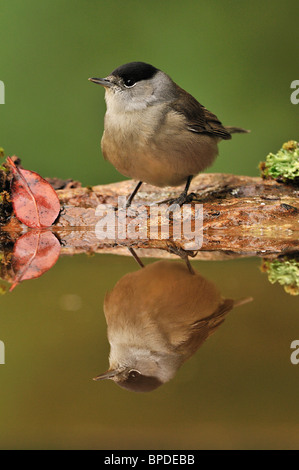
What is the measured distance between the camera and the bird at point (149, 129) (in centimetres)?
327

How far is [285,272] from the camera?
6.98 feet

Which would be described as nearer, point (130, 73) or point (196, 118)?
point (130, 73)

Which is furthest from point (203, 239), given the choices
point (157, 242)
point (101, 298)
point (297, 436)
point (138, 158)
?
point (297, 436)

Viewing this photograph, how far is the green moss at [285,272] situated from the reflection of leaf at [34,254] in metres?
0.91

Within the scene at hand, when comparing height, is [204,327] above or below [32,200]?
below

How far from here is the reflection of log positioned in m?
2.78

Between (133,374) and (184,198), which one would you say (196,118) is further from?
(133,374)

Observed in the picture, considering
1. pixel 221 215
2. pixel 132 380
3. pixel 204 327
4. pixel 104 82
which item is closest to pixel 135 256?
pixel 221 215

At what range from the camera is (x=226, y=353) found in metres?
1.41

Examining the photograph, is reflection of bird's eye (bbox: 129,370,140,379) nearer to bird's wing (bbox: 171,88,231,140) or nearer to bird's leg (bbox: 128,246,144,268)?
bird's leg (bbox: 128,246,144,268)

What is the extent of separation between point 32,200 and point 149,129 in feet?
2.71
